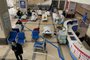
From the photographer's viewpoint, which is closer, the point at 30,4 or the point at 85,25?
the point at 85,25

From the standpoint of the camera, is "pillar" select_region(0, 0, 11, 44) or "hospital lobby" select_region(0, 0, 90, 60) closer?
"hospital lobby" select_region(0, 0, 90, 60)

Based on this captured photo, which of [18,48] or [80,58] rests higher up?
[18,48]

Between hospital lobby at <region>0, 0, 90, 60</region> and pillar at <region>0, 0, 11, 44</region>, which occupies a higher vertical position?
pillar at <region>0, 0, 11, 44</region>

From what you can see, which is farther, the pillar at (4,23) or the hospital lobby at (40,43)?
the pillar at (4,23)

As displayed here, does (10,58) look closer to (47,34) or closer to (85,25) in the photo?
(47,34)

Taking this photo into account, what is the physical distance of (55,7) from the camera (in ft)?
57.5

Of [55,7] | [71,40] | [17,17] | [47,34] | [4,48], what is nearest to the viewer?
[71,40]

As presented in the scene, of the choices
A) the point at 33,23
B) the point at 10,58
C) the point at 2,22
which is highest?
the point at 2,22

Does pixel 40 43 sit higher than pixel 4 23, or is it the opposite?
pixel 4 23

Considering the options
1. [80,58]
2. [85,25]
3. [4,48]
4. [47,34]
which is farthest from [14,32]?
[85,25]

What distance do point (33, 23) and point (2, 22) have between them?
5716 mm

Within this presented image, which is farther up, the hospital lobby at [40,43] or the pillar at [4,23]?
the pillar at [4,23]

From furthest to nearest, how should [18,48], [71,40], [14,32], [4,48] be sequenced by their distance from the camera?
[14,32], [4,48], [71,40], [18,48]

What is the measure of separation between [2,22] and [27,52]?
2.81 meters
